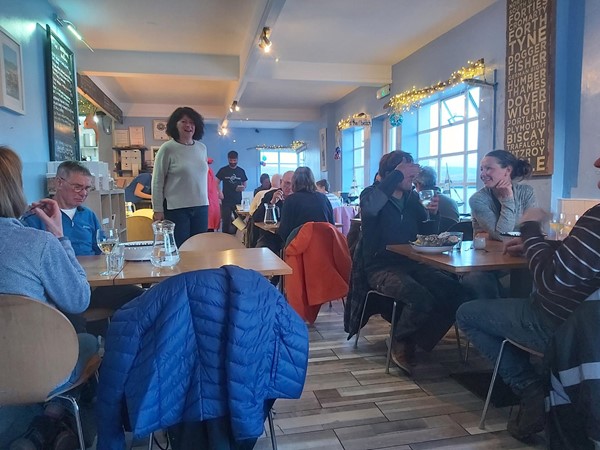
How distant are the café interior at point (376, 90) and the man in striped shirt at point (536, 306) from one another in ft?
0.71

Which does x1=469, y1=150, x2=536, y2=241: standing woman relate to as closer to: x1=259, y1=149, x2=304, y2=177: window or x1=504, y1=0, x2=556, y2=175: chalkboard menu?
x1=504, y1=0, x2=556, y2=175: chalkboard menu

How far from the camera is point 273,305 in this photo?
3.93 feet

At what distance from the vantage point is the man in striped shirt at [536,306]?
1398 millimetres

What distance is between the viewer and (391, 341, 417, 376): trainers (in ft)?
8.11

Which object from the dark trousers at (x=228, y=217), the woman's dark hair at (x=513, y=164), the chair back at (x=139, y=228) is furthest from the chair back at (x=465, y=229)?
the dark trousers at (x=228, y=217)

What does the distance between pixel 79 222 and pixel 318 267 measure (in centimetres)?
153

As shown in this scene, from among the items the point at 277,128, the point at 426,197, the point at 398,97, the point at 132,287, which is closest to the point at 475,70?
the point at 398,97

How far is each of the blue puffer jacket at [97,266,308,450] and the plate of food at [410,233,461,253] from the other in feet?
3.98

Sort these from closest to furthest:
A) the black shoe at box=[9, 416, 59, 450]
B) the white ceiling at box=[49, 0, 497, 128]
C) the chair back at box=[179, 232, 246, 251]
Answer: the black shoe at box=[9, 416, 59, 450] < the chair back at box=[179, 232, 246, 251] < the white ceiling at box=[49, 0, 497, 128]

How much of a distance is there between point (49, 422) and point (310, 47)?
478cm

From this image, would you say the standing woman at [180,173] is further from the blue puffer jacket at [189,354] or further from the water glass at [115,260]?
the blue puffer jacket at [189,354]

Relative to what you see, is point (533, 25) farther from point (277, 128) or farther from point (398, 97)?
point (277, 128)

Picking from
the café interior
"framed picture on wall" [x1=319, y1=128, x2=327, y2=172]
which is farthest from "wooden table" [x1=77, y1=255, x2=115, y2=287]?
"framed picture on wall" [x1=319, y1=128, x2=327, y2=172]

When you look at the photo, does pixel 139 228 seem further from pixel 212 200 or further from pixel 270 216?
pixel 270 216
